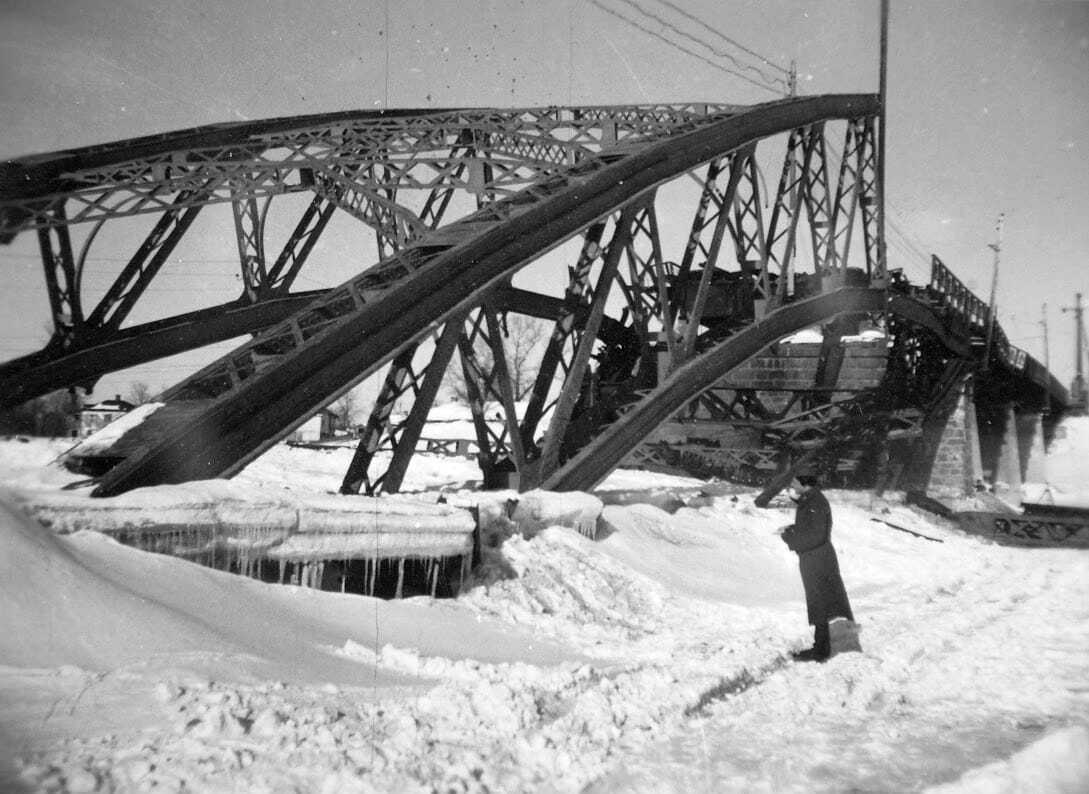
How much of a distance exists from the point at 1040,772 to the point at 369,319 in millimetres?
4575

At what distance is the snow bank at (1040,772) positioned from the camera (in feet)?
9.07

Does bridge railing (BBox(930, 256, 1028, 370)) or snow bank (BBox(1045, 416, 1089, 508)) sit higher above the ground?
bridge railing (BBox(930, 256, 1028, 370))

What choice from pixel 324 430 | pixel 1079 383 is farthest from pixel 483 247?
pixel 1079 383

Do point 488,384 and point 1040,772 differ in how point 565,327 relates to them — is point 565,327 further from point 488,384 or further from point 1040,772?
point 1040,772

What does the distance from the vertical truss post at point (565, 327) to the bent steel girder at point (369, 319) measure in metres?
0.53

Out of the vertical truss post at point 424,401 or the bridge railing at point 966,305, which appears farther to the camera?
the bridge railing at point 966,305

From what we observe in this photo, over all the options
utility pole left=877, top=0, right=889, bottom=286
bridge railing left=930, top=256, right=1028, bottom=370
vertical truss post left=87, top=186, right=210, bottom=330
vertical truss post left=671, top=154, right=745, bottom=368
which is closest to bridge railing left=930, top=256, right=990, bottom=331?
bridge railing left=930, top=256, right=1028, bottom=370

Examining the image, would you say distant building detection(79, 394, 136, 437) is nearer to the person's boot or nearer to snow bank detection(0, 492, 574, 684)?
snow bank detection(0, 492, 574, 684)

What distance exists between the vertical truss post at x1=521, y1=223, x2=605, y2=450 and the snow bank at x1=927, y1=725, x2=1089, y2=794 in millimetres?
5254

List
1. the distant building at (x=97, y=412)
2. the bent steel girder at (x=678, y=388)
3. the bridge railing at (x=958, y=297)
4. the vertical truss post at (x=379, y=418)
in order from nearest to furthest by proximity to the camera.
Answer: the vertical truss post at (x=379, y=418), the bent steel girder at (x=678, y=388), the distant building at (x=97, y=412), the bridge railing at (x=958, y=297)

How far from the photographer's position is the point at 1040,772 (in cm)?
285

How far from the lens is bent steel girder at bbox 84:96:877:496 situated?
471cm

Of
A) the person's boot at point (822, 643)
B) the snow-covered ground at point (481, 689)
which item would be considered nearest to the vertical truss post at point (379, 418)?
the snow-covered ground at point (481, 689)

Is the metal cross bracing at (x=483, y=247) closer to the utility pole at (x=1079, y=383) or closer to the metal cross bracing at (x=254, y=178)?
the metal cross bracing at (x=254, y=178)
